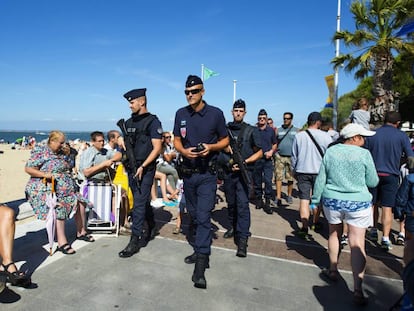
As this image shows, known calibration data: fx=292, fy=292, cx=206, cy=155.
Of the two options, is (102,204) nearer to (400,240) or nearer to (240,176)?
(240,176)

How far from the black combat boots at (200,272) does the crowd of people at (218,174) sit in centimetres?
1

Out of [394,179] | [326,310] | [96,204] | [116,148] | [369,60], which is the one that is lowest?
[326,310]

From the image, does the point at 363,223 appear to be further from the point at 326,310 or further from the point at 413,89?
the point at 413,89

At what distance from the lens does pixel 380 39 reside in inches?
498

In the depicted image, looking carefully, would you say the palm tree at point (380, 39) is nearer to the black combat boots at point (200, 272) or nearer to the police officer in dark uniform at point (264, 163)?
the police officer in dark uniform at point (264, 163)

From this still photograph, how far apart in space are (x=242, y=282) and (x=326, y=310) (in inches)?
34.3

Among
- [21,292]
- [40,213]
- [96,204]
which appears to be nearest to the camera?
[21,292]

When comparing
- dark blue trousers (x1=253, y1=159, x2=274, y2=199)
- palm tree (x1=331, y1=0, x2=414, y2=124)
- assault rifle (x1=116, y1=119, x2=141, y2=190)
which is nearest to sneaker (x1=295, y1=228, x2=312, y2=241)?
dark blue trousers (x1=253, y1=159, x2=274, y2=199)

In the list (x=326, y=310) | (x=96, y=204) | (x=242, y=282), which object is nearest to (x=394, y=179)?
(x=326, y=310)

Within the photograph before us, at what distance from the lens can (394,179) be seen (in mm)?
4422

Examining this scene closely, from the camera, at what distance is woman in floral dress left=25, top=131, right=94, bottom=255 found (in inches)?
148

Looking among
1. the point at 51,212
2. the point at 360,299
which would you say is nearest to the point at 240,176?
the point at 360,299

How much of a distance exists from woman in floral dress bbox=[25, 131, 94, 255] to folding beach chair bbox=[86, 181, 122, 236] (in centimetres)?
64

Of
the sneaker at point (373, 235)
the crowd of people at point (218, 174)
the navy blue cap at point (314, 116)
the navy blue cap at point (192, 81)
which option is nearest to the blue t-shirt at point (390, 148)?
the crowd of people at point (218, 174)
